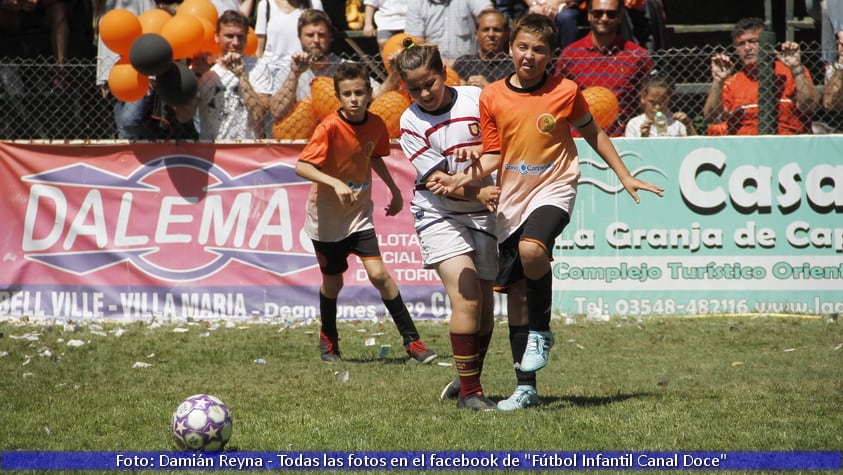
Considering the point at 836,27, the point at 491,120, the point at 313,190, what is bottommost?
the point at 313,190

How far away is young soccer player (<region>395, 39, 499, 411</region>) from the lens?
6309 mm

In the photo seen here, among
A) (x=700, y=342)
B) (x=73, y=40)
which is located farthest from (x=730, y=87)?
(x=73, y=40)

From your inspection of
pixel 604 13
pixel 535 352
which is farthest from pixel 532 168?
pixel 604 13

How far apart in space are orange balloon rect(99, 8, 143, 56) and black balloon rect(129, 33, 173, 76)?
40 cm

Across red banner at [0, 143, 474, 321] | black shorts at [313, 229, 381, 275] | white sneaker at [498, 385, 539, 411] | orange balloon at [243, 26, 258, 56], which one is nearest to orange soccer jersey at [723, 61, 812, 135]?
red banner at [0, 143, 474, 321]

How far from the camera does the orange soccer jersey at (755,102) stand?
10773 mm

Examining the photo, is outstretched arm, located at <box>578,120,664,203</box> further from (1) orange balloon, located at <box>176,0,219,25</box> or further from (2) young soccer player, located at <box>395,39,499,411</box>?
(1) orange balloon, located at <box>176,0,219,25</box>

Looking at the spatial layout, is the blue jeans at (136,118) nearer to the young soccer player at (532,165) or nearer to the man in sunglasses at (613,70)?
Result: the man in sunglasses at (613,70)

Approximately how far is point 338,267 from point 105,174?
11.5 feet

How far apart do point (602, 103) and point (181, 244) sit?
4.36 meters

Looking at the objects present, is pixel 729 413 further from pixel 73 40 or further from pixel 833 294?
pixel 73 40

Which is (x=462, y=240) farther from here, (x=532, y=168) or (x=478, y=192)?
(x=532, y=168)

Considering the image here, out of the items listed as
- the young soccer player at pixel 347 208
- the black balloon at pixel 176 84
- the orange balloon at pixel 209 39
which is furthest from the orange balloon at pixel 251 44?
the young soccer player at pixel 347 208

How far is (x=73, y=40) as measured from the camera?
14.2 m
